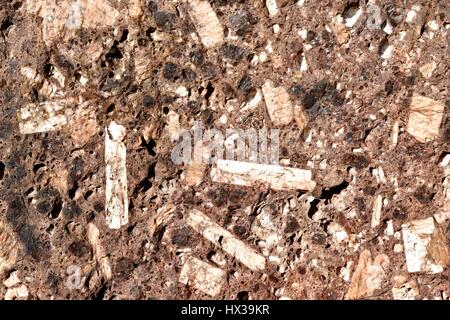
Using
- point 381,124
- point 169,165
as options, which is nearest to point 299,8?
point 381,124

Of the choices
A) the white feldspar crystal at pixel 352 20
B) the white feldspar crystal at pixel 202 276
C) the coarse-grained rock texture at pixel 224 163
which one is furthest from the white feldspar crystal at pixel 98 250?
the white feldspar crystal at pixel 352 20

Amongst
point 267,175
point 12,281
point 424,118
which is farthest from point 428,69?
point 12,281

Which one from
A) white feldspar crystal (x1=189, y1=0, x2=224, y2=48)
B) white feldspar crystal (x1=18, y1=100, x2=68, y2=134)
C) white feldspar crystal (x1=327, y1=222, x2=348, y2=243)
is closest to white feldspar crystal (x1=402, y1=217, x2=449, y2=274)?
white feldspar crystal (x1=327, y1=222, x2=348, y2=243)

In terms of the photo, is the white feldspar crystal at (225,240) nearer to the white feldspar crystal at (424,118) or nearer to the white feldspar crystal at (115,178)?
the white feldspar crystal at (115,178)

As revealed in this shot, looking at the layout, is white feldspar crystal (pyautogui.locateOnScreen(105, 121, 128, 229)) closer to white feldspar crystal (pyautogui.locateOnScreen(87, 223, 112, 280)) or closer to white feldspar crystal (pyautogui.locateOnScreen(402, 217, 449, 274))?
white feldspar crystal (pyautogui.locateOnScreen(87, 223, 112, 280))

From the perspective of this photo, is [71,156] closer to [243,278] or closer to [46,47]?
[46,47]

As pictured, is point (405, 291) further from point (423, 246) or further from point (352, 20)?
point (352, 20)
